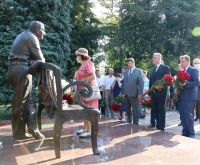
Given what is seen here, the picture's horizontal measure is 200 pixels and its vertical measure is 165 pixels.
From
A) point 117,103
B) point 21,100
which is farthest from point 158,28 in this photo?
point 21,100

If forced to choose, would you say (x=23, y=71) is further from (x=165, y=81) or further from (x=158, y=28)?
(x=158, y=28)

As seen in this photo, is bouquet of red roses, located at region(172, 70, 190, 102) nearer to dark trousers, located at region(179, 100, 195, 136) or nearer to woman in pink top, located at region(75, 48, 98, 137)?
dark trousers, located at region(179, 100, 195, 136)

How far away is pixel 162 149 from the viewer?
428cm

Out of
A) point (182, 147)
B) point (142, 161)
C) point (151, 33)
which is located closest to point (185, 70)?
point (182, 147)

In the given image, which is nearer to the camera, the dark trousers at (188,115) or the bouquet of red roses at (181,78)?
the bouquet of red roses at (181,78)

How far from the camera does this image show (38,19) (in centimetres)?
1325

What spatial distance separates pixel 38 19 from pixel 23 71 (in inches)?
370

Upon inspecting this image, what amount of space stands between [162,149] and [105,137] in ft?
4.25

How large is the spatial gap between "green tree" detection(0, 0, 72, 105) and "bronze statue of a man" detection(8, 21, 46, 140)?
7122 millimetres

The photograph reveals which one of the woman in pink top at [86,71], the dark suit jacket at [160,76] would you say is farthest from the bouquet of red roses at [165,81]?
the woman in pink top at [86,71]

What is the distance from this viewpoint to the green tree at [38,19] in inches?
462

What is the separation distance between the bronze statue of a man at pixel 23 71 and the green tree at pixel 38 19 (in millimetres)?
7122

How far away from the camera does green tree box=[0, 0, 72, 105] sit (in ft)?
38.5

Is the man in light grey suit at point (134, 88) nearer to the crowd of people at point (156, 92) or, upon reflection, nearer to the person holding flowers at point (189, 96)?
the crowd of people at point (156, 92)
